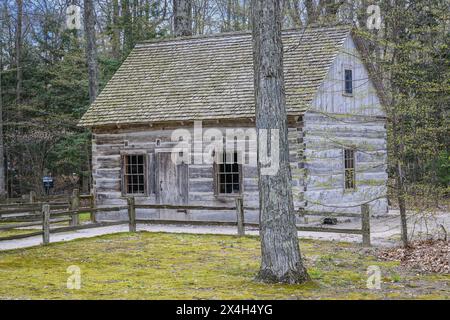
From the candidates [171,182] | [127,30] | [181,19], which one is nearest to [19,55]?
[127,30]

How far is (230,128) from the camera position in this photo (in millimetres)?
21734

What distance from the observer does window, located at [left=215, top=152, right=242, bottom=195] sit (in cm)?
2181

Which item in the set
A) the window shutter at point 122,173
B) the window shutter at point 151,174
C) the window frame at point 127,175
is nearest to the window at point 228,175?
the window shutter at point 151,174

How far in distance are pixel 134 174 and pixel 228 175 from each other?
11.3 ft

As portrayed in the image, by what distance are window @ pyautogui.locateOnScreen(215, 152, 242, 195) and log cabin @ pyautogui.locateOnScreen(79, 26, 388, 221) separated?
3cm

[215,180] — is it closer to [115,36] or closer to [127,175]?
[127,175]

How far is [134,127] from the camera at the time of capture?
2336cm

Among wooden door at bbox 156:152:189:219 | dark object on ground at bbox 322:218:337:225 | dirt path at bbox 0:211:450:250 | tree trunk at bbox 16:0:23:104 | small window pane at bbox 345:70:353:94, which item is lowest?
dirt path at bbox 0:211:450:250

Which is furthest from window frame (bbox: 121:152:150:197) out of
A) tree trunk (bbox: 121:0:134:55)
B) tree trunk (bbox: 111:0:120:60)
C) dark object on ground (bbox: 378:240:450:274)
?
tree trunk (bbox: 111:0:120:60)

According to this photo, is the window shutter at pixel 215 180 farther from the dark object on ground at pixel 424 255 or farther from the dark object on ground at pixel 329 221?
the dark object on ground at pixel 424 255

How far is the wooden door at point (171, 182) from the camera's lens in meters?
22.5

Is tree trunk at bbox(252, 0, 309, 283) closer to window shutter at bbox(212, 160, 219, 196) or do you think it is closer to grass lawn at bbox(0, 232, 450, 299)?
grass lawn at bbox(0, 232, 450, 299)
